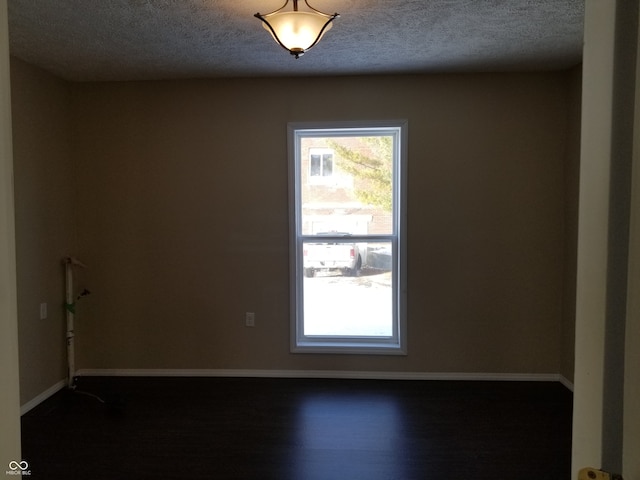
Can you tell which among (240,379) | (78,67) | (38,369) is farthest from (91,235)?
(240,379)

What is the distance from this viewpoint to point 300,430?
2.68 meters

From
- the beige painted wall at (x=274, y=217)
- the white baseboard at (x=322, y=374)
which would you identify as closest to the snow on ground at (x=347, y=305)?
the beige painted wall at (x=274, y=217)

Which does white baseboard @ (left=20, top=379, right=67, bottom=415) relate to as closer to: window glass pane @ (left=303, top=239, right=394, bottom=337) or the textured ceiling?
window glass pane @ (left=303, top=239, right=394, bottom=337)

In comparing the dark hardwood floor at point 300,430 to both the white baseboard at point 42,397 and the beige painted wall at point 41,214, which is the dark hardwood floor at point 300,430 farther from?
the beige painted wall at point 41,214

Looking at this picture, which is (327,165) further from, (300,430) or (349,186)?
(300,430)

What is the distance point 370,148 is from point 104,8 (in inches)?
84.8

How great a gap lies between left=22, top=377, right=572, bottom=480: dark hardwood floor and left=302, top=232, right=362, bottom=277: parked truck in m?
0.98

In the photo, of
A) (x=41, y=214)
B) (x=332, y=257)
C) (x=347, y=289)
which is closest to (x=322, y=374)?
(x=347, y=289)

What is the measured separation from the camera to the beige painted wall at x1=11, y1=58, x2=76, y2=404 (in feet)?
9.55

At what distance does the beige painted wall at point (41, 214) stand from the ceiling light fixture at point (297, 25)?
213 centimetres

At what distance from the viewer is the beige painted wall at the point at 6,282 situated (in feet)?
1.89

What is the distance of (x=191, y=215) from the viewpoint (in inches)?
137

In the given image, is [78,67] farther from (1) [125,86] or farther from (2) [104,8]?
(2) [104,8]

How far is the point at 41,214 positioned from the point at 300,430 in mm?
2592
